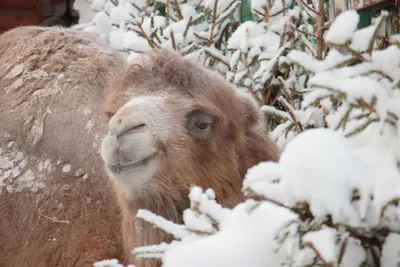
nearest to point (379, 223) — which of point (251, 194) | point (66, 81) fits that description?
point (251, 194)

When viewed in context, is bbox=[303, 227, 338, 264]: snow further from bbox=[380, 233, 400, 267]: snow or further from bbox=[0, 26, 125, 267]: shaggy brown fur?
bbox=[0, 26, 125, 267]: shaggy brown fur

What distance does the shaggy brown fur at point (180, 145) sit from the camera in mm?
3238

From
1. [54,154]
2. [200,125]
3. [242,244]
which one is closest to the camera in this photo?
[242,244]

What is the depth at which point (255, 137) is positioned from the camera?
3807mm

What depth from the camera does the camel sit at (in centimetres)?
318

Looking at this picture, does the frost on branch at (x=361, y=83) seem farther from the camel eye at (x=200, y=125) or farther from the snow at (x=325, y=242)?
the camel eye at (x=200, y=125)

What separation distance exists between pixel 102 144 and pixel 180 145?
351 millimetres

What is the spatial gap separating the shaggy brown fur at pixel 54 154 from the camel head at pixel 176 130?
2.81 ft

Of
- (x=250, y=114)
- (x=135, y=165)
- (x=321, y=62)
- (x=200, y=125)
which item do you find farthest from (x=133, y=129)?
(x=321, y=62)

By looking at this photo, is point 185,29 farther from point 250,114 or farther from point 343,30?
point 343,30

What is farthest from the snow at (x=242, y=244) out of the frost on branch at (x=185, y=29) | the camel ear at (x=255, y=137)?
the frost on branch at (x=185, y=29)

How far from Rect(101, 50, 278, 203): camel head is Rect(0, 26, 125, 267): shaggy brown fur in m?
0.86

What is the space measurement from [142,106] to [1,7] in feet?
27.6

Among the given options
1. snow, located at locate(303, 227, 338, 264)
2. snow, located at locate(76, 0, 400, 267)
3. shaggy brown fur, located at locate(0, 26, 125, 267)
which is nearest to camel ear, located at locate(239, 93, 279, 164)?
shaggy brown fur, located at locate(0, 26, 125, 267)
